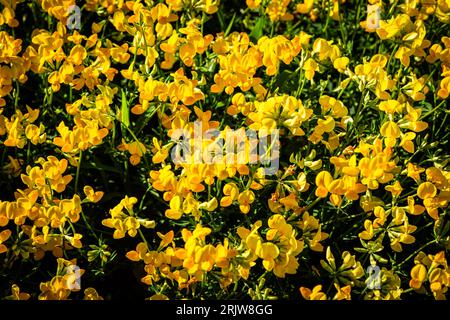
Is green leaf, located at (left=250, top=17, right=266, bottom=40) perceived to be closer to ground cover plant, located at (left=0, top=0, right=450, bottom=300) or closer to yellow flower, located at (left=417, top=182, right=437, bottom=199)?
ground cover plant, located at (left=0, top=0, right=450, bottom=300)

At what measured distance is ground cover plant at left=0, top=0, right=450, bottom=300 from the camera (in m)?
1.84

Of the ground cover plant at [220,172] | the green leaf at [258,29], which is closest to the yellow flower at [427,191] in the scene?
the ground cover plant at [220,172]

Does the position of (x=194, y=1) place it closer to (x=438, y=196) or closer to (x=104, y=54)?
(x=104, y=54)

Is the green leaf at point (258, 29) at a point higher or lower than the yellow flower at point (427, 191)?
higher

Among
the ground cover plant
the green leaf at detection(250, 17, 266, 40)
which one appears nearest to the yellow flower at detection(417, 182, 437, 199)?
the ground cover plant

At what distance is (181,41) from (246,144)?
1.57 ft

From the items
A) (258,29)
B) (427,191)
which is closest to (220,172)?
(427,191)

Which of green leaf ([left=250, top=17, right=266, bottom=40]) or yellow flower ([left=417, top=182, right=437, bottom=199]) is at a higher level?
green leaf ([left=250, top=17, right=266, bottom=40])

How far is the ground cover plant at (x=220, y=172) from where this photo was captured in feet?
6.05

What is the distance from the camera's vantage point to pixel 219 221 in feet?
6.91

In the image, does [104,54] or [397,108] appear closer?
[397,108]

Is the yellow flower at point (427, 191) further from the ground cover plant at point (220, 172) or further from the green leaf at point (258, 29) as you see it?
the green leaf at point (258, 29)
